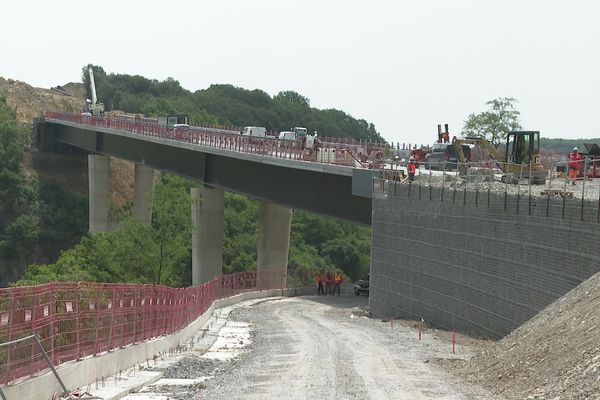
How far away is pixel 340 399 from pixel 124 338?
21.5 ft

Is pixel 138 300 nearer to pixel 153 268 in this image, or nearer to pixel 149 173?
pixel 153 268

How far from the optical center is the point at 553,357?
872 inches

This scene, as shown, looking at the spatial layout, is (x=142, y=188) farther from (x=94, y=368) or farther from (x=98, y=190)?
(x=94, y=368)

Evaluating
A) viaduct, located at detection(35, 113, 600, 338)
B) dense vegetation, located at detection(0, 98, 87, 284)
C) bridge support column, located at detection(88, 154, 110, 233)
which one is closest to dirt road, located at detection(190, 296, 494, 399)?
viaduct, located at detection(35, 113, 600, 338)

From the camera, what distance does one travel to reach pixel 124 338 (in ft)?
83.6

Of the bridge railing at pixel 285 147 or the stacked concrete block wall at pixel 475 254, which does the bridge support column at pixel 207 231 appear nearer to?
the bridge railing at pixel 285 147

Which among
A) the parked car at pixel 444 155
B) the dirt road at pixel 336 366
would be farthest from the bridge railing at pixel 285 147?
the dirt road at pixel 336 366

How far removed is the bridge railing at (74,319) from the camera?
55.9ft

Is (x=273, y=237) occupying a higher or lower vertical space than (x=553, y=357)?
lower

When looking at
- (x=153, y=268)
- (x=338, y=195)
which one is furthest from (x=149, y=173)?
(x=338, y=195)

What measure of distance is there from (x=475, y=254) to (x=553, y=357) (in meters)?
17.0

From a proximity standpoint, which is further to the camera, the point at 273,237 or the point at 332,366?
the point at 273,237

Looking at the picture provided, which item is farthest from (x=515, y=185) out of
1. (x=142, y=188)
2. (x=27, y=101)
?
(x=27, y=101)

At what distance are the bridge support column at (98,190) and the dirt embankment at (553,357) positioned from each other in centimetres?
10025
